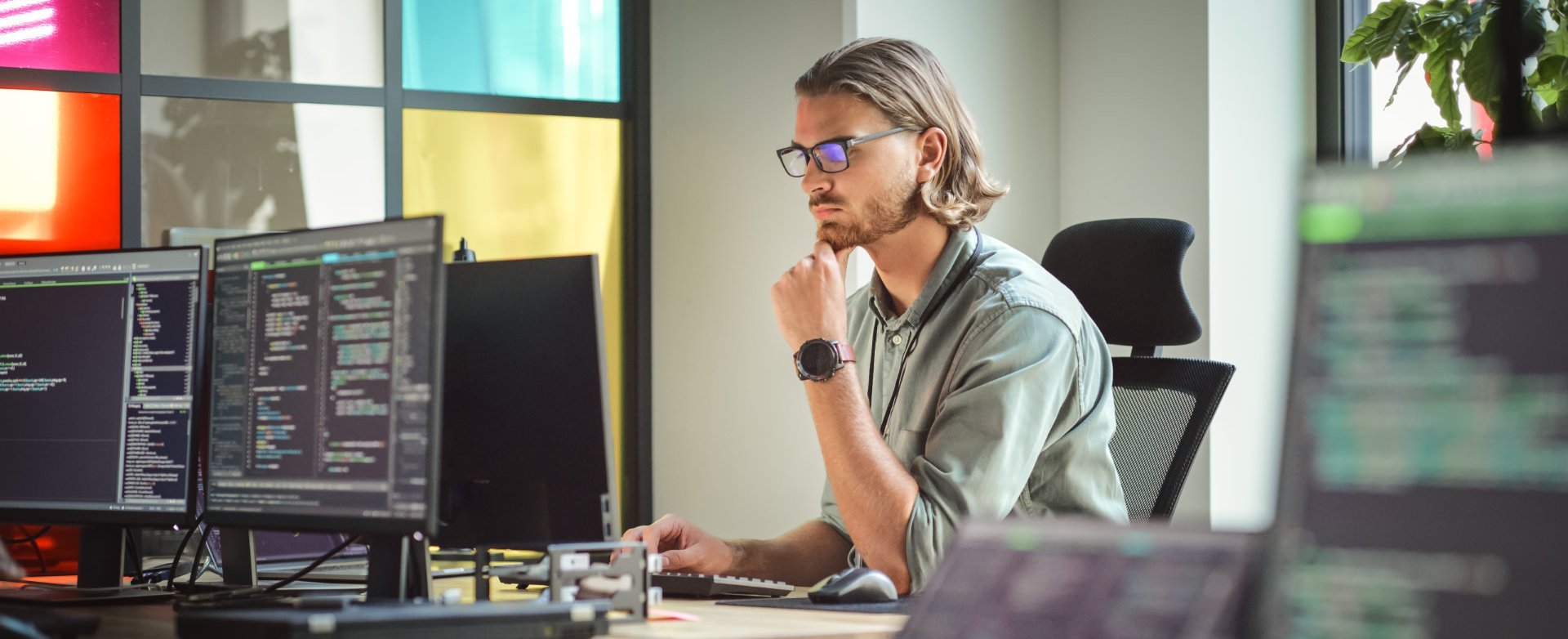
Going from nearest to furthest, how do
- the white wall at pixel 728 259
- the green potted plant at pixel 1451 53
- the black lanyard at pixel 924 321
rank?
the black lanyard at pixel 924 321 → the green potted plant at pixel 1451 53 → the white wall at pixel 728 259

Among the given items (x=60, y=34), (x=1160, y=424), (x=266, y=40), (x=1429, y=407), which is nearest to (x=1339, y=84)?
(x=1160, y=424)

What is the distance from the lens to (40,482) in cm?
174

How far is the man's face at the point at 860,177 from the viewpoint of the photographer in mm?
1973

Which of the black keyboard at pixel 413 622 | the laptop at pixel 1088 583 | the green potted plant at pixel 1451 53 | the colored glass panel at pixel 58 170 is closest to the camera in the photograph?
the laptop at pixel 1088 583

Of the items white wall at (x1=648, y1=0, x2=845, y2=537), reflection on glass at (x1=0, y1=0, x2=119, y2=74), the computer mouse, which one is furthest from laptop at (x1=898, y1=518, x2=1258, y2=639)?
reflection on glass at (x1=0, y1=0, x2=119, y2=74)

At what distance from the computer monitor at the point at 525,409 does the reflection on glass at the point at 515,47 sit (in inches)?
107

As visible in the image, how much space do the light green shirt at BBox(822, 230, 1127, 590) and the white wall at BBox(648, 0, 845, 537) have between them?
209 centimetres

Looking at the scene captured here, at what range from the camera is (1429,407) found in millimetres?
562

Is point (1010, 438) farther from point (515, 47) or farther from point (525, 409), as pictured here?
point (515, 47)

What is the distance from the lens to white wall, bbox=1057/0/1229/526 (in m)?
3.47

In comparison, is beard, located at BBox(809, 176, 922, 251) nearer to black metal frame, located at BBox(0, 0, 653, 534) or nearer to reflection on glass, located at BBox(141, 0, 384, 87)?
black metal frame, located at BBox(0, 0, 653, 534)

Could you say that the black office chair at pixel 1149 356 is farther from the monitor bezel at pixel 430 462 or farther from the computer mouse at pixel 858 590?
the monitor bezel at pixel 430 462

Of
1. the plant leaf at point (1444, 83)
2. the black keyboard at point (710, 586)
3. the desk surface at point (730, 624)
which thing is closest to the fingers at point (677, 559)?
the black keyboard at point (710, 586)

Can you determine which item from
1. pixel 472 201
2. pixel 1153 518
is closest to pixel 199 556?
pixel 1153 518
